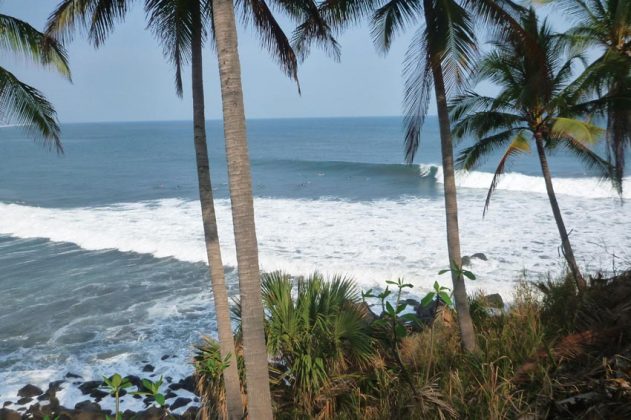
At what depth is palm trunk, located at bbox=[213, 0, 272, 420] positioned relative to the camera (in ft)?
14.8

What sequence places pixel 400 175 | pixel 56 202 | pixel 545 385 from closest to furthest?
pixel 545 385, pixel 56 202, pixel 400 175

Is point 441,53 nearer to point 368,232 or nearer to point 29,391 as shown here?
point 29,391

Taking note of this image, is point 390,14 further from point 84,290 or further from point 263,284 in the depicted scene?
point 84,290

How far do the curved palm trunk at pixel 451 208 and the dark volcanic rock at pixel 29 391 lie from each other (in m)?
8.20

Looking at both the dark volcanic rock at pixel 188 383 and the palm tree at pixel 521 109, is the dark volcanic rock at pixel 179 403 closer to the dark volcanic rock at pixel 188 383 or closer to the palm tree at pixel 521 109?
the dark volcanic rock at pixel 188 383

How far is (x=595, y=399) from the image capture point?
3.84 metres

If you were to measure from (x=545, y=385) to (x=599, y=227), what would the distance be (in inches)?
839

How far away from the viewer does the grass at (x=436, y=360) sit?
4.61 metres

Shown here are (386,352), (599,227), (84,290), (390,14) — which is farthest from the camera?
(599,227)

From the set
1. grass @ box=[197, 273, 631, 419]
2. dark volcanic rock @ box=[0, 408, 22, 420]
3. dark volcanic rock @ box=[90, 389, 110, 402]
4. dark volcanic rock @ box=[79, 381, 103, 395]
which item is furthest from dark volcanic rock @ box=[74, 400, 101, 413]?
grass @ box=[197, 273, 631, 419]

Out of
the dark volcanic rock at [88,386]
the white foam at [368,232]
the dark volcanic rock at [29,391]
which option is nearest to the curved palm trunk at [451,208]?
the white foam at [368,232]

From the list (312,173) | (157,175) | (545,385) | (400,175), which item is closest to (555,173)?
(400,175)

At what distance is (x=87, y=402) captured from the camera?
10.3 m

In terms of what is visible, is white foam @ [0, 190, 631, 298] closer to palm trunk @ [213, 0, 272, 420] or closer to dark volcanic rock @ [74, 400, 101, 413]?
dark volcanic rock @ [74, 400, 101, 413]
